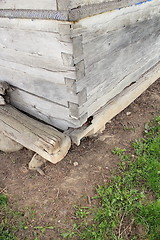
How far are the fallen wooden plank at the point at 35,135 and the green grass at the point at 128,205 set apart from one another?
0.67 m

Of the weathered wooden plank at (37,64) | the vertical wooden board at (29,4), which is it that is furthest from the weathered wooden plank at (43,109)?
the vertical wooden board at (29,4)

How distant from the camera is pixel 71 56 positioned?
219 cm

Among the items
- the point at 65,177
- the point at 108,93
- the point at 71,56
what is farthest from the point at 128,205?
the point at 71,56

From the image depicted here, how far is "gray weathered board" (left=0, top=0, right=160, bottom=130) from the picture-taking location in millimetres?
2156

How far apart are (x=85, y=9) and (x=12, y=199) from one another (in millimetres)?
2205

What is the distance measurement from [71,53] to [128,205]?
171 centimetres

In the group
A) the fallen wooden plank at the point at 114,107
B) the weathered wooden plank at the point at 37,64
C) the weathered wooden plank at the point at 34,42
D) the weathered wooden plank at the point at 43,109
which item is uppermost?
the weathered wooden plank at the point at 34,42

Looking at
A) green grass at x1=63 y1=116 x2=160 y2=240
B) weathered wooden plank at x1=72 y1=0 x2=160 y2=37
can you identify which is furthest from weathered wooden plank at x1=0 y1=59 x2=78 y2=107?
green grass at x1=63 y1=116 x2=160 y2=240

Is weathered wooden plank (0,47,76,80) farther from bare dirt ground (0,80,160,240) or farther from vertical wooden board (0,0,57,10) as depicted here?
bare dirt ground (0,80,160,240)

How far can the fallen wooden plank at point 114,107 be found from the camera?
292cm

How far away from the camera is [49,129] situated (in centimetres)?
280

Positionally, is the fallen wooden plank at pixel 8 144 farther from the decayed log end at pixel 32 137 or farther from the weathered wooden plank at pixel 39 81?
the weathered wooden plank at pixel 39 81

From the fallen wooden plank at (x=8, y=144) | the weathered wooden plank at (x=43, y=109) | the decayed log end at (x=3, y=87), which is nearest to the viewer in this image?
the weathered wooden plank at (x=43, y=109)

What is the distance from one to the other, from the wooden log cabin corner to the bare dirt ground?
25 centimetres
